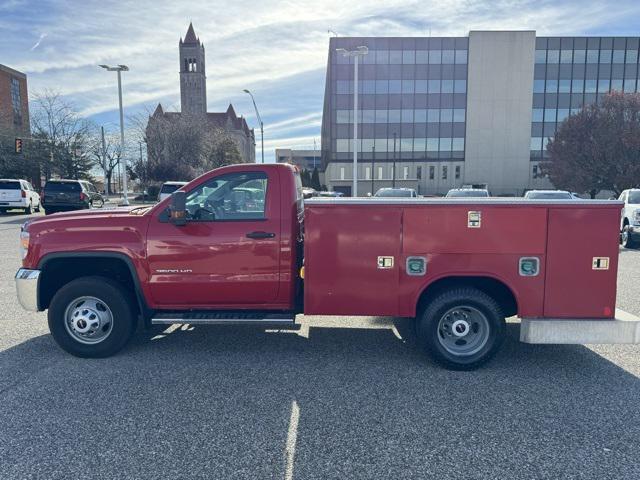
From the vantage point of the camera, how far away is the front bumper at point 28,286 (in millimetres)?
4781

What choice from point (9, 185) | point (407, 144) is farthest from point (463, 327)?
point (407, 144)

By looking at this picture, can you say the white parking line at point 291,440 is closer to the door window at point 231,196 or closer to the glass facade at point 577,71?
the door window at point 231,196

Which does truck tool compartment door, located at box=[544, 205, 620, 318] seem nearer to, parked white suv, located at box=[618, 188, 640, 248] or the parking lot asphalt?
the parking lot asphalt

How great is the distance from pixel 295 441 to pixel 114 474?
1.20m

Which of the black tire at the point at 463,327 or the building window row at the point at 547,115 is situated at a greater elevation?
the building window row at the point at 547,115

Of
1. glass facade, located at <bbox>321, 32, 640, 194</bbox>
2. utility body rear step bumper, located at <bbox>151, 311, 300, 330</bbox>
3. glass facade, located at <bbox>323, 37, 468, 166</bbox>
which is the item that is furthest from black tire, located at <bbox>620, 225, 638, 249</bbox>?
glass facade, located at <bbox>323, 37, 468, 166</bbox>

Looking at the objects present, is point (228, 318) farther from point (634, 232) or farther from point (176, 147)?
point (176, 147)

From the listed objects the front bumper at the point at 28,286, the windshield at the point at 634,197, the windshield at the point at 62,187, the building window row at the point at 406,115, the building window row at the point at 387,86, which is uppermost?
the building window row at the point at 387,86

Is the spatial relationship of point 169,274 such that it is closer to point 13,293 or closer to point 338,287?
point 338,287

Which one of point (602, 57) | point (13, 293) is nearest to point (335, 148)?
point (602, 57)

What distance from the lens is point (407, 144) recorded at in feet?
185

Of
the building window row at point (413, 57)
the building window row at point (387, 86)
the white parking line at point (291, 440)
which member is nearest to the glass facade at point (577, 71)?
the building window row at point (413, 57)

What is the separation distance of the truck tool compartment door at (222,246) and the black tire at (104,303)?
0.38 metres

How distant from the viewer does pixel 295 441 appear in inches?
130
